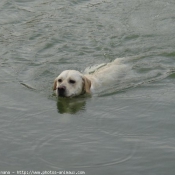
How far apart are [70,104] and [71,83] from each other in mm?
418

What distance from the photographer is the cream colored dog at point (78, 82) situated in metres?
8.66

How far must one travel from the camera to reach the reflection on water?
26.6 feet

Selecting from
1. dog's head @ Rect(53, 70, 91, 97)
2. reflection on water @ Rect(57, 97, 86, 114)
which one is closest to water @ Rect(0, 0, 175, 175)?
reflection on water @ Rect(57, 97, 86, 114)

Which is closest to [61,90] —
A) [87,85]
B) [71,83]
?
[71,83]

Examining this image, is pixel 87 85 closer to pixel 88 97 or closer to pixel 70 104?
pixel 88 97

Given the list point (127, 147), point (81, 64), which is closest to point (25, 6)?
point (81, 64)

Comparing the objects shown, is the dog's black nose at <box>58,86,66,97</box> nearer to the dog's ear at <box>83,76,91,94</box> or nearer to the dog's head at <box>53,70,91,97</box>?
the dog's head at <box>53,70,91,97</box>

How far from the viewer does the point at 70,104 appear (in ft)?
27.9

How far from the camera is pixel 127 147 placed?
6262mm

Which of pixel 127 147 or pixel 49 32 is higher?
pixel 127 147

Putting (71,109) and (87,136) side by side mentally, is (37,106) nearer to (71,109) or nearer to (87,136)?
(71,109)

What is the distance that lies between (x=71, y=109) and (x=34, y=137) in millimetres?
1667

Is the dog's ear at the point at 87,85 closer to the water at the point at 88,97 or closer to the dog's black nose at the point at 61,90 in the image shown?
the water at the point at 88,97

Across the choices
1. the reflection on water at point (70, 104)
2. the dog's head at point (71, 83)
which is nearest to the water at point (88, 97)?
the reflection on water at point (70, 104)
